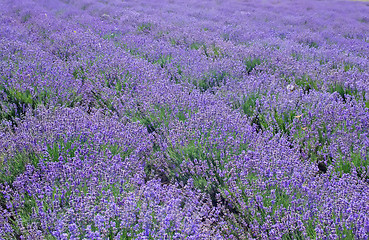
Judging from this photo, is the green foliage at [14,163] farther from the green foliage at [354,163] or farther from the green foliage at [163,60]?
the green foliage at [163,60]

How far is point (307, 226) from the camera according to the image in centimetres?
168

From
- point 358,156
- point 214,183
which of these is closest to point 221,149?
point 214,183

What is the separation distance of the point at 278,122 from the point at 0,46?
3.57 meters

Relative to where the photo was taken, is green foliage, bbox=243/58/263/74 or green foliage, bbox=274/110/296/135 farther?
green foliage, bbox=243/58/263/74

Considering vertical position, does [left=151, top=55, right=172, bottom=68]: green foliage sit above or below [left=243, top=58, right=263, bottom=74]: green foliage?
above

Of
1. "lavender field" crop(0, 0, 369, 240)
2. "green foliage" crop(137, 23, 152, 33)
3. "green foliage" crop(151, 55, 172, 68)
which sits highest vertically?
"green foliage" crop(137, 23, 152, 33)

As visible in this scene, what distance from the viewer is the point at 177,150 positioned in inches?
93.7

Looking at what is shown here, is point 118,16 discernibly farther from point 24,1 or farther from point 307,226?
point 307,226

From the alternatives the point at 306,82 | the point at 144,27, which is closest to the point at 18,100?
the point at 306,82

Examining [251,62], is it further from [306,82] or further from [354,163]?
[354,163]

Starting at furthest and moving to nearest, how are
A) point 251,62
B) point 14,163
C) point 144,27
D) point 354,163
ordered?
point 144,27, point 251,62, point 354,163, point 14,163

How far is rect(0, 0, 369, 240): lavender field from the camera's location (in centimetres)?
169

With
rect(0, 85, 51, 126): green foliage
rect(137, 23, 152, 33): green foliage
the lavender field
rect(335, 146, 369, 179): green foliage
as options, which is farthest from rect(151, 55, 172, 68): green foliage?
rect(335, 146, 369, 179): green foliage

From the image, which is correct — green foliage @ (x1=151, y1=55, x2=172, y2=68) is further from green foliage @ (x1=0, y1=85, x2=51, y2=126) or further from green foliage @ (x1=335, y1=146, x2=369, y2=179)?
green foliage @ (x1=335, y1=146, x2=369, y2=179)
